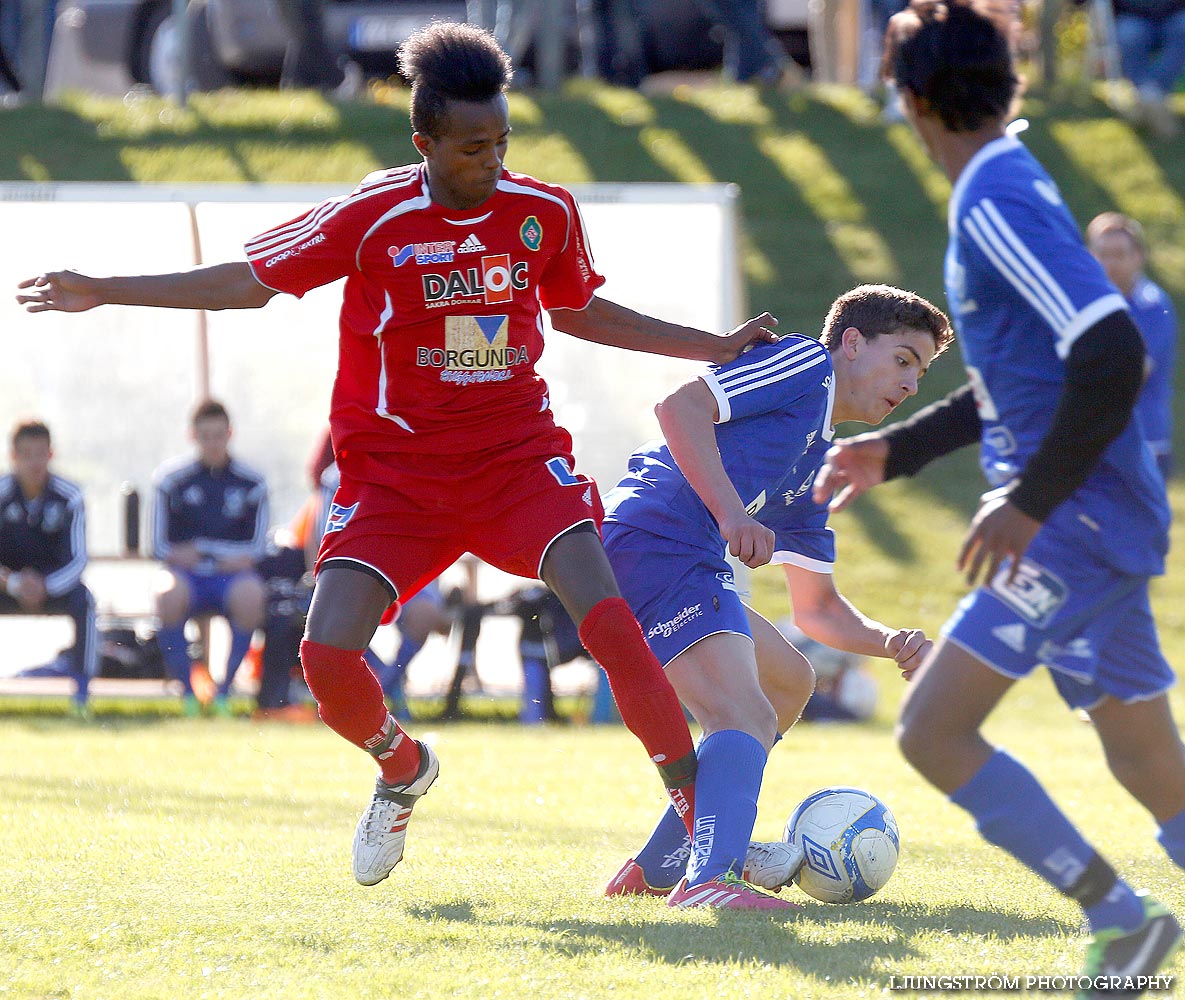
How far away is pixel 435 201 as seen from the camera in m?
4.34

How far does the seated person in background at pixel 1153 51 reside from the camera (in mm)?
14852

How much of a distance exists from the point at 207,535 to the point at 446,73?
6262mm

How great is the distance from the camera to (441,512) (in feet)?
14.5

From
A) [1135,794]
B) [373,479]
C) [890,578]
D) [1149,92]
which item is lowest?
[890,578]

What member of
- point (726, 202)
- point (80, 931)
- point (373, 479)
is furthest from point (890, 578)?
point (80, 931)

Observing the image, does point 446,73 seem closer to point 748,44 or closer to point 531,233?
point 531,233

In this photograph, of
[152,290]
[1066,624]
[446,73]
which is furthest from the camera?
[152,290]

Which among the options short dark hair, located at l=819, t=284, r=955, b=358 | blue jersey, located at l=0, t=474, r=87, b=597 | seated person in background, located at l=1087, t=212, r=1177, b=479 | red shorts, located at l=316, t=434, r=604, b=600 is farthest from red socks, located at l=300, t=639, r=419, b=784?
blue jersey, located at l=0, t=474, r=87, b=597

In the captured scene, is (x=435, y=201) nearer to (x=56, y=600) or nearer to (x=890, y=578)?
(x=56, y=600)

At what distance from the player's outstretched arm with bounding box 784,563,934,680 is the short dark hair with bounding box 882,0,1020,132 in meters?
1.68

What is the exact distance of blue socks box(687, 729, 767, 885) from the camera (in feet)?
13.6

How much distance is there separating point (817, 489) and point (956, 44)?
3.33 feet

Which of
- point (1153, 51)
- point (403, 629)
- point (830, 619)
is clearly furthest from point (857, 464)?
point (1153, 51)

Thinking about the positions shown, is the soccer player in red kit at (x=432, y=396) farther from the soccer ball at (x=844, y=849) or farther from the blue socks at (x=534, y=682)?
the blue socks at (x=534, y=682)
